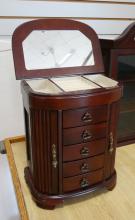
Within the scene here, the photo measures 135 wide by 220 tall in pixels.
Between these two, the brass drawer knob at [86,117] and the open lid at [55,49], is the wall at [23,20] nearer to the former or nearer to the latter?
the open lid at [55,49]

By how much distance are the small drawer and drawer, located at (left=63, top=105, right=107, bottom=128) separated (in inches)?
3.4

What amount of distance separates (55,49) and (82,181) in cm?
55

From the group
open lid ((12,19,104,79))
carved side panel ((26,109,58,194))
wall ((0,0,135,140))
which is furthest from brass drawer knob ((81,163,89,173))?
wall ((0,0,135,140))

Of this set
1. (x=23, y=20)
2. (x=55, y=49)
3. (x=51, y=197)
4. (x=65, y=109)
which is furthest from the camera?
(x=23, y=20)

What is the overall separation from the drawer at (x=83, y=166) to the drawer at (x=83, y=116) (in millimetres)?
155

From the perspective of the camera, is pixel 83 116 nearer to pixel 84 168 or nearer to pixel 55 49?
pixel 84 168

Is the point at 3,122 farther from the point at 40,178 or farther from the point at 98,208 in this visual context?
the point at 98,208

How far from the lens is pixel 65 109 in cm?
74

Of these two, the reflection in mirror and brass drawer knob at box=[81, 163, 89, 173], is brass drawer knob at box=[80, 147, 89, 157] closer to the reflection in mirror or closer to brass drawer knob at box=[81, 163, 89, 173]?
brass drawer knob at box=[81, 163, 89, 173]

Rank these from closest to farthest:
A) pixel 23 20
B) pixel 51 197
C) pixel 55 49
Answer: pixel 51 197 → pixel 55 49 → pixel 23 20

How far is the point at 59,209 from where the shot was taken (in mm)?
887

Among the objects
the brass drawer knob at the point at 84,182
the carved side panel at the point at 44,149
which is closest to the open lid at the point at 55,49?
the carved side panel at the point at 44,149

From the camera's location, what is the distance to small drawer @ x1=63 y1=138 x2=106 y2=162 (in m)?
0.81

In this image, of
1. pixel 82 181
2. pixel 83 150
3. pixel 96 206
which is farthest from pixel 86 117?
pixel 96 206
